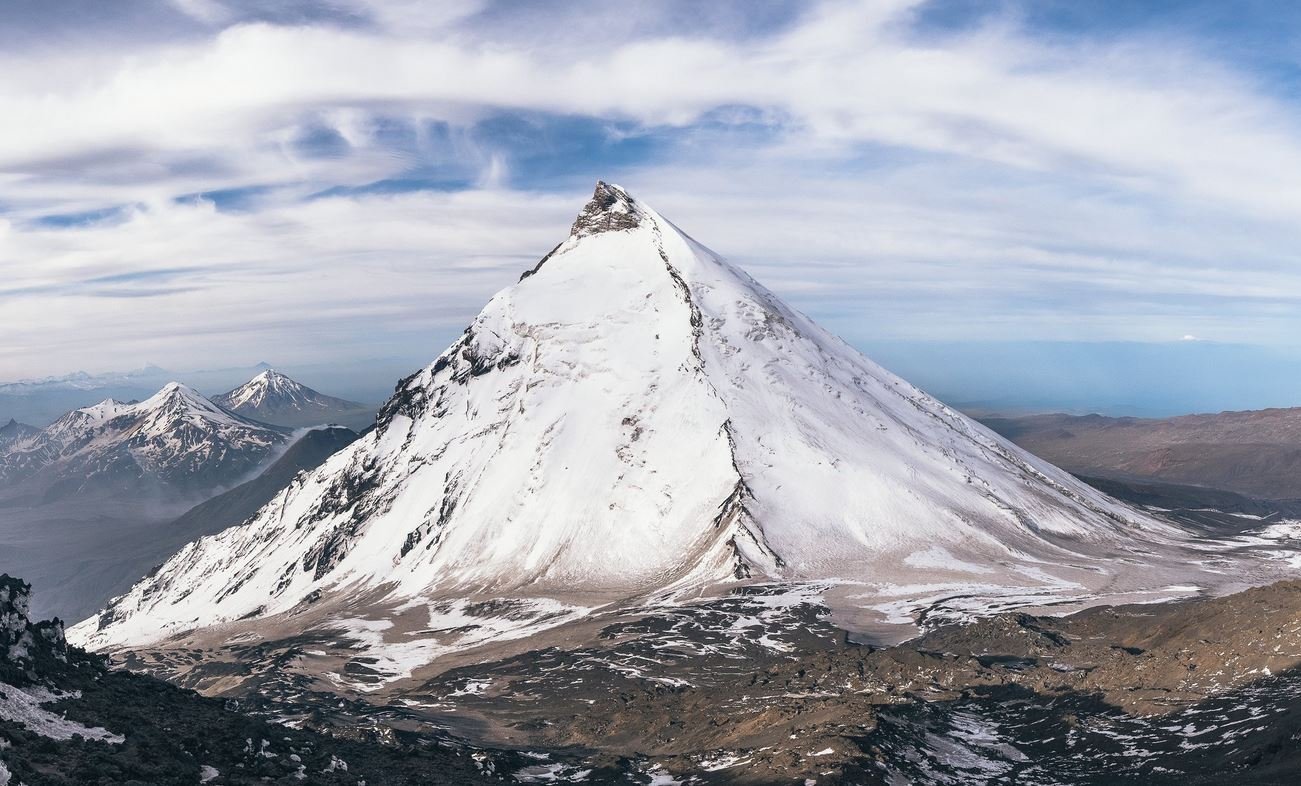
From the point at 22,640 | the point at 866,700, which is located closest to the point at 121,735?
the point at 22,640

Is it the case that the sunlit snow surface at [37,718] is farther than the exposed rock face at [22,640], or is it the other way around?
the exposed rock face at [22,640]

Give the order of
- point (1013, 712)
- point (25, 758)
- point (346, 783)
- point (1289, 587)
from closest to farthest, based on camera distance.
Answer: point (25, 758)
point (346, 783)
point (1013, 712)
point (1289, 587)

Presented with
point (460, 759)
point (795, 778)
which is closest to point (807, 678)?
point (795, 778)

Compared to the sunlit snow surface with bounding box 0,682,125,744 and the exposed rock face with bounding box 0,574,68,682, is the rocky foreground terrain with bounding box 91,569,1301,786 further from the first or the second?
the sunlit snow surface with bounding box 0,682,125,744

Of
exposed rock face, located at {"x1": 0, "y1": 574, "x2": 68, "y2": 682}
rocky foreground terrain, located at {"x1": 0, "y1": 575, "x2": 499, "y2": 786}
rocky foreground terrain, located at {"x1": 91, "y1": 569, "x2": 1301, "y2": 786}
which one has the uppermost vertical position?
exposed rock face, located at {"x1": 0, "y1": 574, "x2": 68, "y2": 682}

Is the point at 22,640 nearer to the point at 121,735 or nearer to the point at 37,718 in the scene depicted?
the point at 37,718

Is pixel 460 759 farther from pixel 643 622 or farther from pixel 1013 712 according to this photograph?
pixel 643 622

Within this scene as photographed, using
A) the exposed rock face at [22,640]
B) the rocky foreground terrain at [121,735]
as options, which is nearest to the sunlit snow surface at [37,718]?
the rocky foreground terrain at [121,735]

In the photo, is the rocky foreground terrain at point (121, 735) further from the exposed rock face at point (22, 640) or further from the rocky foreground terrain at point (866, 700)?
the rocky foreground terrain at point (866, 700)

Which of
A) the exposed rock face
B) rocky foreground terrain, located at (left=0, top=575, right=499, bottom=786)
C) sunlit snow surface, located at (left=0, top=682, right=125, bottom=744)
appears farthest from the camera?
the exposed rock face

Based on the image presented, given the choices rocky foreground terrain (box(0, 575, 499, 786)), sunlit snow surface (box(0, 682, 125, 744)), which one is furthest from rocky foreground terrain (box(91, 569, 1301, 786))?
sunlit snow surface (box(0, 682, 125, 744))

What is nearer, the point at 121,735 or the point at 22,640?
the point at 121,735
